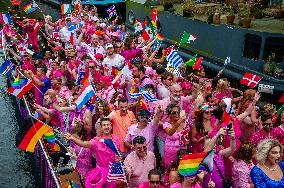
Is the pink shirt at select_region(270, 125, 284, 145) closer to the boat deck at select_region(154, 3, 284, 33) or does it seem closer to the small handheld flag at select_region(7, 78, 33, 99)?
the small handheld flag at select_region(7, 78, 33, 99)

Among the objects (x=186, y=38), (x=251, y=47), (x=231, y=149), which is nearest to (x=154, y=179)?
(x=231, y=149)

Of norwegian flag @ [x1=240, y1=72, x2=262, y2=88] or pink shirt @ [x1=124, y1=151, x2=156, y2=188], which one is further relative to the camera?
→ norwegian flag @ [x1=240, y1=72, x2=262, y2=88]

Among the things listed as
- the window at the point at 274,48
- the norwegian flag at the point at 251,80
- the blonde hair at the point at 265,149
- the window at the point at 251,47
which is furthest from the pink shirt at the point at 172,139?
the window at the point at 251,47

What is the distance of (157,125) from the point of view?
264 inches

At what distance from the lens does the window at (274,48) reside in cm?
1347

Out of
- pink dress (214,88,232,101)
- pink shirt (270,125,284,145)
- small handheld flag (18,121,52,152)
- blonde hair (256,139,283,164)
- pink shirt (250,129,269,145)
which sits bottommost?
small handheld flag (18,121,52,152)

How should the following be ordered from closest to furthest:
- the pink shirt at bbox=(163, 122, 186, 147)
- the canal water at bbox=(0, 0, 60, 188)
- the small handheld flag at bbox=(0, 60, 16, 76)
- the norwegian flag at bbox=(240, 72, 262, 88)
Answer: the pink shirt at bbox=(163, 122, 186, 147), the norwegian flag at bbox=(240, 72, 262, 88), the canal water at bbox=(0, 0, 60, 188), the small handheld flag at bbox=(0, 60, 16, 76)

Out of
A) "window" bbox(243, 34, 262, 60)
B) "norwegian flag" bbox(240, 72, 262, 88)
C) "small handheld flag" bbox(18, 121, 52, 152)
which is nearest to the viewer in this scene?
"small handheld flag" bbox(18, 121, 52, 152)

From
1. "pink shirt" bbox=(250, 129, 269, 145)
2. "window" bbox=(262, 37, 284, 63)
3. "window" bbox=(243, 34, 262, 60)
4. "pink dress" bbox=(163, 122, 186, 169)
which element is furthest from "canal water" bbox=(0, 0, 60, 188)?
"window" bbox=(262, 37, 284, 63)

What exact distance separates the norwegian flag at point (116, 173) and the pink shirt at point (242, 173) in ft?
5.08

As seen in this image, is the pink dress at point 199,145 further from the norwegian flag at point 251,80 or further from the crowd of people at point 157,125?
the norwegian flag at point 251,80

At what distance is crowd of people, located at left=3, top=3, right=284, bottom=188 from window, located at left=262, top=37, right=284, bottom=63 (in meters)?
4.14

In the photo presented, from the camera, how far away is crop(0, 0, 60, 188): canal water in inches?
427

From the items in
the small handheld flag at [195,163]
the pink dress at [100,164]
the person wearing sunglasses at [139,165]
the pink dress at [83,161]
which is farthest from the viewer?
the pink dress at [83,161]
